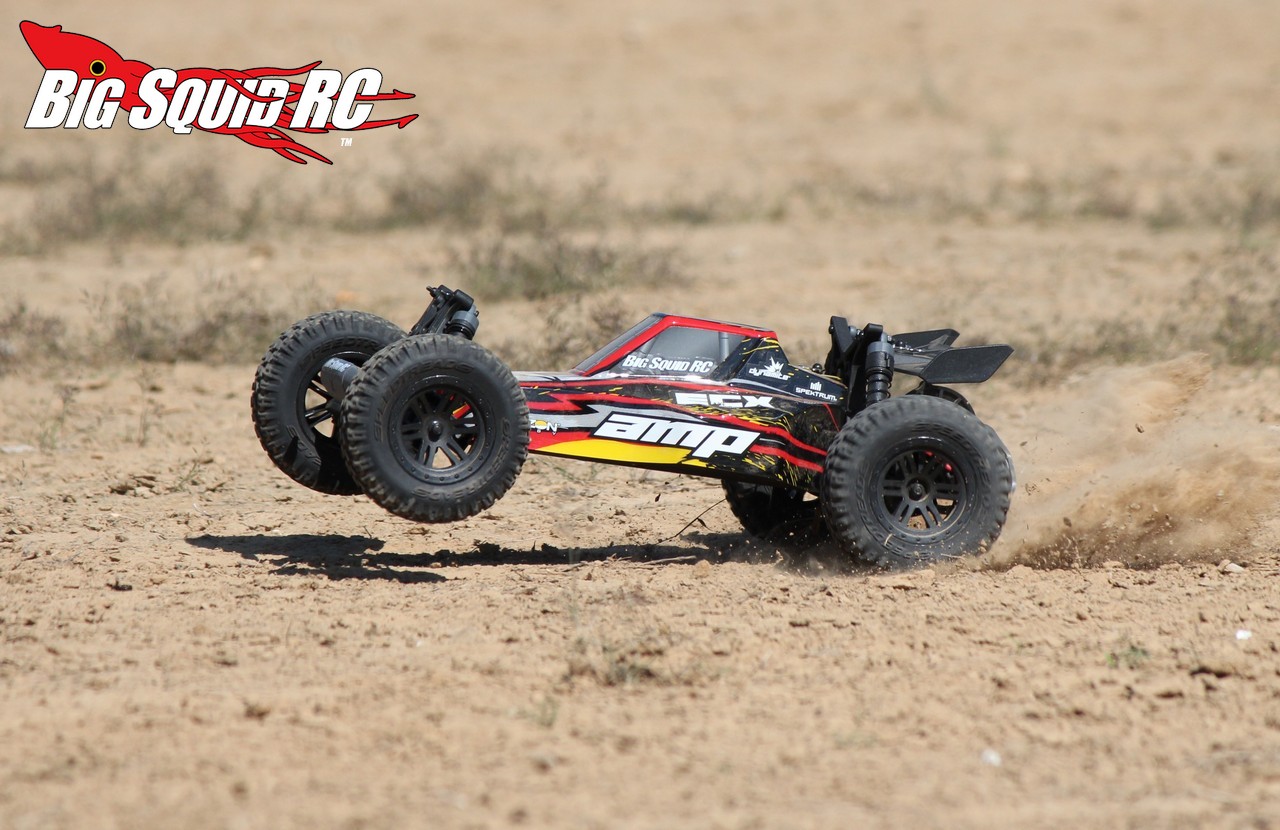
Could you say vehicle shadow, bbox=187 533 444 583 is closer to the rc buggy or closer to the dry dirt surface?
the dry dirt surface

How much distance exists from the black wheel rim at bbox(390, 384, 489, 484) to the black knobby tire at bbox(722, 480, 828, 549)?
5.85ft

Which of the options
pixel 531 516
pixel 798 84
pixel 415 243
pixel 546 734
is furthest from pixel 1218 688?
pixel 798 84

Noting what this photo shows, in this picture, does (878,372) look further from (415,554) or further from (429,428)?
(415,554)

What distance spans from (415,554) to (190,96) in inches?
366

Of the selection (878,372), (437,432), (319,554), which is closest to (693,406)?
(878,372)

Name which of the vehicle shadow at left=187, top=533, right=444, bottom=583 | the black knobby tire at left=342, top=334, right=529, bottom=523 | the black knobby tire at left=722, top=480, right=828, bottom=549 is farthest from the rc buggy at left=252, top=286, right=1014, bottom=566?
the black knobby tire at left=722, top=480, right=828, bottom=549

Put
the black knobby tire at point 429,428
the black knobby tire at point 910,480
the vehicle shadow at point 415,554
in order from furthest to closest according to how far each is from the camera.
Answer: the vehicle shadow at point 415,554 < the black knobby tire at point 910,480 < the black knobby tire at point 429,428

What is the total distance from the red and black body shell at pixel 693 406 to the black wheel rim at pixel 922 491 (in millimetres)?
393

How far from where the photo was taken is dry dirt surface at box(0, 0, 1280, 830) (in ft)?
14.9

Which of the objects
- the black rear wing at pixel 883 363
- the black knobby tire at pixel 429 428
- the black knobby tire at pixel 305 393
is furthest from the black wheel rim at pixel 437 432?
the black rear wing at pixel 883 363

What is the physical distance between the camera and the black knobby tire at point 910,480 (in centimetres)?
655

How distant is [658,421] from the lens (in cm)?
666

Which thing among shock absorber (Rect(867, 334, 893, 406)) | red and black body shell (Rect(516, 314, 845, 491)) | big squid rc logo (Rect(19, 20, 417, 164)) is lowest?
red and black body shell (Rect(516, 314, 845, 491))

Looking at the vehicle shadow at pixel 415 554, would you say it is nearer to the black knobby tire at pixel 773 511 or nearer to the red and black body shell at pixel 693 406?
the black knobby tire at pixel 773 511
